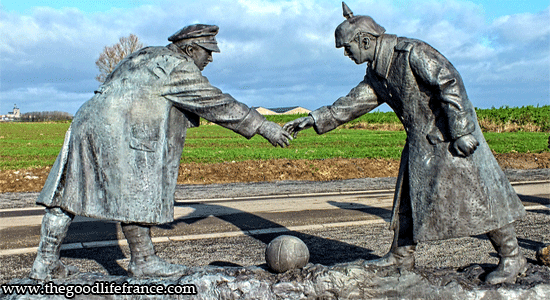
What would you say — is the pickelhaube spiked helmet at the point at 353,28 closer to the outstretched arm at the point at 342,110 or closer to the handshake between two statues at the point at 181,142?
the handshake between two statues at the point at 181,142

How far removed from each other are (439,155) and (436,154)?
3 cm

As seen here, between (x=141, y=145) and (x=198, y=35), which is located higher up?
(x=198, y=35)

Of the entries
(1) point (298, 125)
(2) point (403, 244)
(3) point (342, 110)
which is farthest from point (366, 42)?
(2) point (403, 244)

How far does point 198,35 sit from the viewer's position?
4.46 m

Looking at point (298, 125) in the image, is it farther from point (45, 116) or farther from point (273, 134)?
point (45, 116)

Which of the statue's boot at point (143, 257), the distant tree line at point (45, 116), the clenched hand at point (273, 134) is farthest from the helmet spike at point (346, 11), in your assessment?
the distant tree line at point (45, 116)

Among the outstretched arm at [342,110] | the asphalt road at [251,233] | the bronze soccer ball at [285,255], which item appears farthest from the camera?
the asphalt road at [251,233]

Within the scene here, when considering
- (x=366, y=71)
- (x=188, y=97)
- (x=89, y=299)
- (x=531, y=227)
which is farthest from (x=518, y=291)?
(x=531, y=227)

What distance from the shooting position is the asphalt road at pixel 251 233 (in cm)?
601

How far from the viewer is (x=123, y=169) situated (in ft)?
13.4

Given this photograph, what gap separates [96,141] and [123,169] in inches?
12.2

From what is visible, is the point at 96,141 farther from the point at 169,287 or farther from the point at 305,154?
the point at 305,154

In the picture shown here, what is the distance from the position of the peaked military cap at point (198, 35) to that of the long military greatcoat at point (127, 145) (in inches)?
9.4

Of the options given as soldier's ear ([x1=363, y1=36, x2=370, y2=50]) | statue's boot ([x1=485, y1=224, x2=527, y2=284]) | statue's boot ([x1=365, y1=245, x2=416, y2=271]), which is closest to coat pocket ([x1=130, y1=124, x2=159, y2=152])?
soldier's ear ([x1=363, y1=36, x2=370, y2=50])
